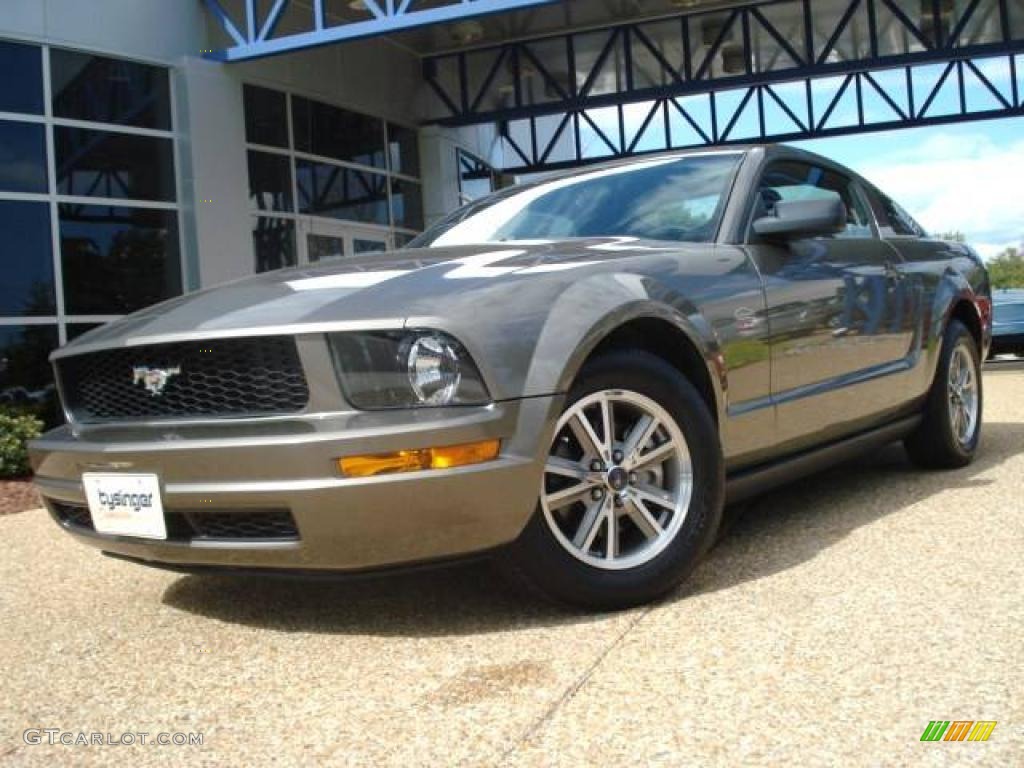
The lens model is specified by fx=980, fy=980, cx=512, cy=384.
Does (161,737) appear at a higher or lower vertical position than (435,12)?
lower

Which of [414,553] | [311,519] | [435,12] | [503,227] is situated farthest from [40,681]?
[435,12]

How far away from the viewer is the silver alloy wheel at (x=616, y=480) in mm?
2600

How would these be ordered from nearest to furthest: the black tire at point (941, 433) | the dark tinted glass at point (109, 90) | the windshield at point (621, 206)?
the windshield at point (621, 206)
the black tire at point (941, 433)
the dark tinted glass at point (109, 90)

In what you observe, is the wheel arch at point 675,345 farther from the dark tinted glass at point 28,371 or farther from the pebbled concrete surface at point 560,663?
the dark tinted glass at point 28,371

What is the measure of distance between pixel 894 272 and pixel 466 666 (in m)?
2.71

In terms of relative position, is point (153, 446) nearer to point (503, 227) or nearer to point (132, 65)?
point (503, 227)

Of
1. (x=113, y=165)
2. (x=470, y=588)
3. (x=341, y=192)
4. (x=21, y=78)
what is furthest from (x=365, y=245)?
(x=470, y=588)

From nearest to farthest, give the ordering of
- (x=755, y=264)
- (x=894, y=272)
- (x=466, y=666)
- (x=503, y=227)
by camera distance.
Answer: (x=466, y=666), (x=755, y=264), (x=503, y=227), (x=894, y=272)

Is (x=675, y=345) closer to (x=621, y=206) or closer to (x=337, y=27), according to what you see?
(x=621, y=206)

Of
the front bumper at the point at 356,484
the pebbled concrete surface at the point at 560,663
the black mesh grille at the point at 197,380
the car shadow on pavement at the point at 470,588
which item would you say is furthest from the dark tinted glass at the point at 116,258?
the front bumper at the point at 356,484

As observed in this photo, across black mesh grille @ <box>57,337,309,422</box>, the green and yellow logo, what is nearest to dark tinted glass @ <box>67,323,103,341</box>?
black mesh grille @ <box>57,337,309,422</box>

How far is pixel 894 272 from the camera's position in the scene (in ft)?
13.4

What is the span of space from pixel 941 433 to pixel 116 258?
27.4ft

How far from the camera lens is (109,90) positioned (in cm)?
995
